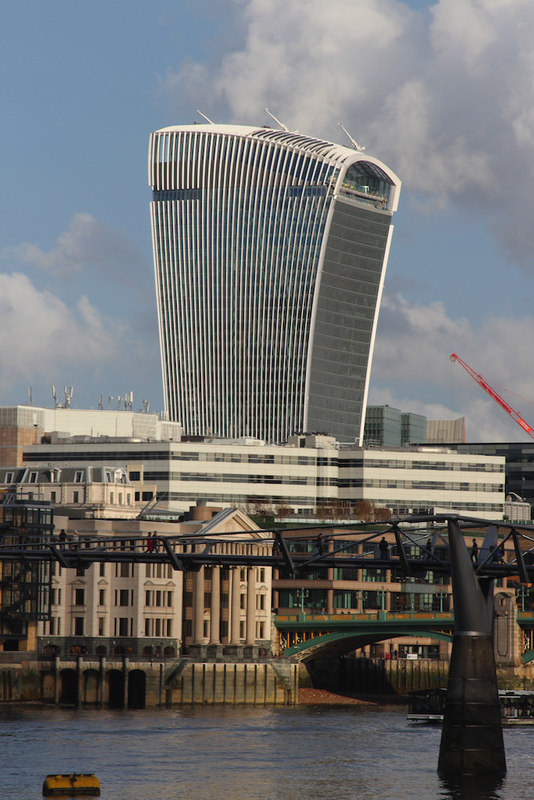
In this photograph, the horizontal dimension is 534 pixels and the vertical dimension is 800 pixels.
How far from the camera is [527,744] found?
160500 mm

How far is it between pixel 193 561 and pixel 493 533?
73.5ft

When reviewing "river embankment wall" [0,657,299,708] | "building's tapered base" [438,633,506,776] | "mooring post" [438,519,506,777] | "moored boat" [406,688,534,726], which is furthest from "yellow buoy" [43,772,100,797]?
"river embankment wall" [0,657,299,708]

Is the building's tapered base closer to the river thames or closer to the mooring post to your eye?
the mooring post

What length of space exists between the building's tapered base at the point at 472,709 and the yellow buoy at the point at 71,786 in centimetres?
2415

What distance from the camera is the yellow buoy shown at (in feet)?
370

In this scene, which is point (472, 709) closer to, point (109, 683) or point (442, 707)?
point (442, 707)

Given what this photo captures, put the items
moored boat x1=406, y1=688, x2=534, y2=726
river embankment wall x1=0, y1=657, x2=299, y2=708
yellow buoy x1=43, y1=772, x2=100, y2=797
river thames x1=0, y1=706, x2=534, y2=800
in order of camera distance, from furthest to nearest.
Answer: river embankment wall x1=0, y1=657, x2=299, y2=708
moored boat x1=406, y1=688, x2=534, y2=726
river thames x1=0, y1=706, x2=534, y2=800
yellow buoy x1=43, y1=772, x2=100, y2=797

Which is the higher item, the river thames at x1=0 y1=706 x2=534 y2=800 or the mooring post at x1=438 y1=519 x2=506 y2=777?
the mooring post at x1=438 y1=519 x2=506 y2=777

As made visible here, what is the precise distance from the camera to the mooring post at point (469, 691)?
11662cm

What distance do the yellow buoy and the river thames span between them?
1150 millimetres

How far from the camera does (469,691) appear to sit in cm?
11650

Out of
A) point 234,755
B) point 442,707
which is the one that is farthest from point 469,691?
point 442,707

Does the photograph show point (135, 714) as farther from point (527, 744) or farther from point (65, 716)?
point (527, 744)

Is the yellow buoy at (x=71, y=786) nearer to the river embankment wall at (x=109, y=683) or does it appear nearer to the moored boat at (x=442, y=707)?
the moored boat at (x=442, y=707)
